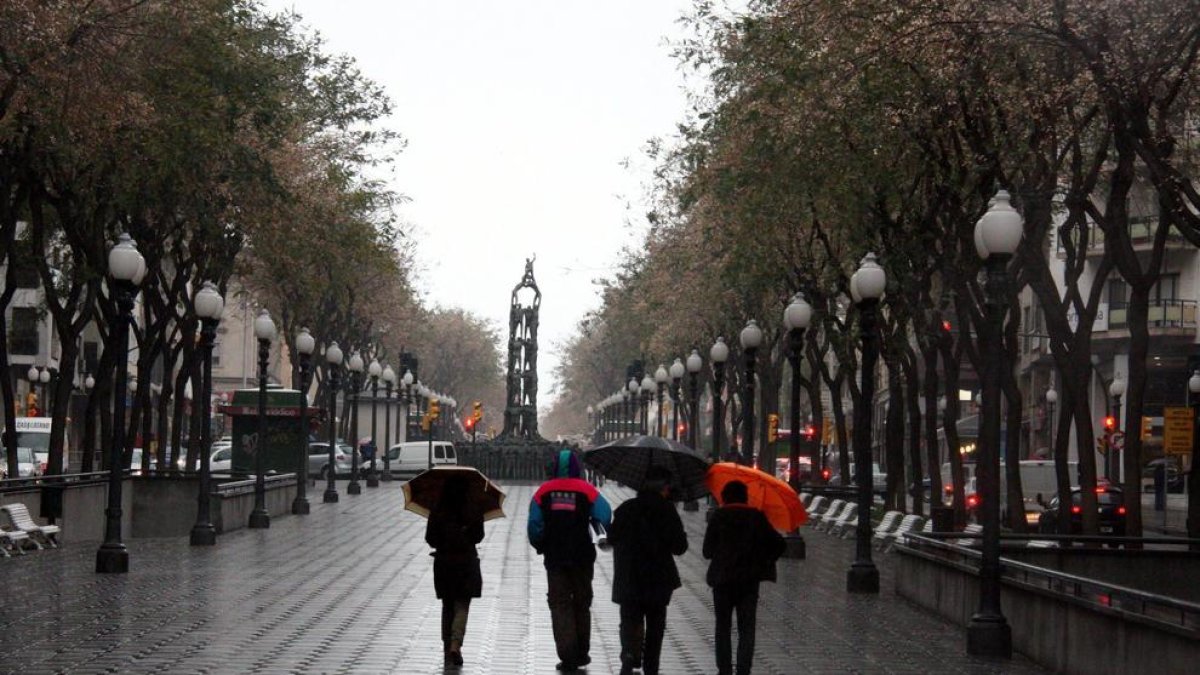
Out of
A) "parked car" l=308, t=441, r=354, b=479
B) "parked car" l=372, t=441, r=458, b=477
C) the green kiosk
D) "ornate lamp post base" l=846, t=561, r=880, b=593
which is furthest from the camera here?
"parked car" l=372, t=441, r=458, b=477

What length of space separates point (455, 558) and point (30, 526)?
44.1 feet

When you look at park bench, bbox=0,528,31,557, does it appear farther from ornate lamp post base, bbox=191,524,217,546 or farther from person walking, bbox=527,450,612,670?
person walking, bbox=527,450,612,670

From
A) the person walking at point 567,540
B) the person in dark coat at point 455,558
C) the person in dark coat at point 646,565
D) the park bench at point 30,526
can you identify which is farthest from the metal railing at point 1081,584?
the park bench at point 30,526

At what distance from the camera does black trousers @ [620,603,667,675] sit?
554 inches

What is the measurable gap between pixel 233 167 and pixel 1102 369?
40344 millimetres

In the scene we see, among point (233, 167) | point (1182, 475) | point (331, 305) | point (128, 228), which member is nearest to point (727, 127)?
point (233, 167)

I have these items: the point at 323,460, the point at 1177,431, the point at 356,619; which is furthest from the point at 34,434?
the point at 356,619

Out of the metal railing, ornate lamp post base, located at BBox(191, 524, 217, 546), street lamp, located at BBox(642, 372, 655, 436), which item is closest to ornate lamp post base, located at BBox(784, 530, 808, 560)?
the metal railing

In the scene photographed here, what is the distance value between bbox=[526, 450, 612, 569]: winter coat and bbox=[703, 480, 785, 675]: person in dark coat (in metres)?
1.11

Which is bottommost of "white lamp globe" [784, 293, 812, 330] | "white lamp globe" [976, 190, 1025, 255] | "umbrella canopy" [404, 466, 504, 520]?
"umbrella canopy" [404, 466, 504, 520]

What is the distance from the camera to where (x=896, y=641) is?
1836 cm

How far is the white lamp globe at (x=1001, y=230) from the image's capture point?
17.6 m

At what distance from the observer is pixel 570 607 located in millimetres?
15242

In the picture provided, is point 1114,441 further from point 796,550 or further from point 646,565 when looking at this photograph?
point 646,565
